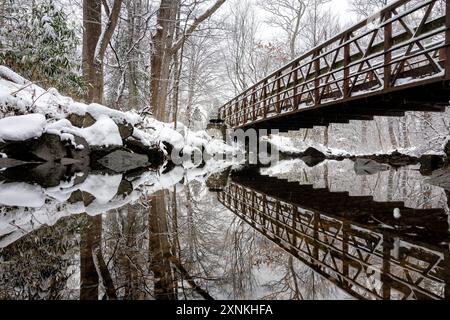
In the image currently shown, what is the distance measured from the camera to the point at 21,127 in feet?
20.0

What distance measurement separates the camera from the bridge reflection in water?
1.36 metres

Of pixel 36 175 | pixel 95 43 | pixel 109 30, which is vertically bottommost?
pixel 36 175

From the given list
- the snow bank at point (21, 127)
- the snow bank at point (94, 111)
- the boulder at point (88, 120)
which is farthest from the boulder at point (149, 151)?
the snow bank at point (21, 127)

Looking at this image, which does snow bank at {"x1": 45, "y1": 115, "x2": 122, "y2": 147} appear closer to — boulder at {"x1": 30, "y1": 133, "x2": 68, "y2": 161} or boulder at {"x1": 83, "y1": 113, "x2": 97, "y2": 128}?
boulder at {"x1": 30, "y1": 133, "x2": 68, "y2": 161}

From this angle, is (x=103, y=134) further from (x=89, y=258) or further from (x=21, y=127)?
(x=89, y=258)

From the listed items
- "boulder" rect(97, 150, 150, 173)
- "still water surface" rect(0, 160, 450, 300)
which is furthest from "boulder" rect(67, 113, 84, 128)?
"still water surface" rect(0, 160, 450, 300)

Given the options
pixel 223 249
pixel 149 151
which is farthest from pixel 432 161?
pixel 223 249

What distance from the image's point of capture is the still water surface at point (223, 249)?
1333mm

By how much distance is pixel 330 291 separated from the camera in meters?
1.30

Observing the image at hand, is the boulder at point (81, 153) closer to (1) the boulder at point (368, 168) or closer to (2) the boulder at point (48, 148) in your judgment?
(2) the boulder at point (48, 148)

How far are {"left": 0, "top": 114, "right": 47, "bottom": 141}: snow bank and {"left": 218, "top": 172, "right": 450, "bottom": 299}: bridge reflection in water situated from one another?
491 cm

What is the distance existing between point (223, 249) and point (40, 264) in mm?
1007
